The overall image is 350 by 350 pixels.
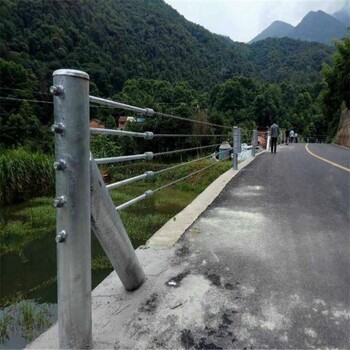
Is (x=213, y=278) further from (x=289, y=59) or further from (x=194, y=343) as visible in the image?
(x=289, y=59)

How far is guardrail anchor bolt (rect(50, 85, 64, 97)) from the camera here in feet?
5.24

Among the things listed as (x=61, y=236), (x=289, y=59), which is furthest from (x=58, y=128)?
(x=289, y=59)

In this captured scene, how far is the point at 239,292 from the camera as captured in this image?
2371mm

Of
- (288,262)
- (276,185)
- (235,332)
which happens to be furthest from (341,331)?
(276,185)

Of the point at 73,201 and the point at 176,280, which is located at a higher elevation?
the point at 73,201

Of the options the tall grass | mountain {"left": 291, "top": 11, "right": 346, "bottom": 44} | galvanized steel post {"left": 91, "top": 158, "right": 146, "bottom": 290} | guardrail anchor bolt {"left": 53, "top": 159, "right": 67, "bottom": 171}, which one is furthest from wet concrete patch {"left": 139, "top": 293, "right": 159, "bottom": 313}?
mountain {"left": 291, "top": 11, "right": 346, "bottom": 44}

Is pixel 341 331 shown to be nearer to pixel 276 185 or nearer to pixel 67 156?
pixel 67 156

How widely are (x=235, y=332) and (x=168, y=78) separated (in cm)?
8324

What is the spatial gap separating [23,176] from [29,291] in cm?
821

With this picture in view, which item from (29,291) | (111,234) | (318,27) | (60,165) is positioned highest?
(318,27)

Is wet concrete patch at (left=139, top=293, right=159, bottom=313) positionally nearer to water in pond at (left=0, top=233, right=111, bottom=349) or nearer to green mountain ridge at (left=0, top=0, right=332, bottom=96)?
water in pond at (left=0, top=233, right=111, bottom=349)

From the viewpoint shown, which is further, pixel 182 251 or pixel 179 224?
pixel 179 224

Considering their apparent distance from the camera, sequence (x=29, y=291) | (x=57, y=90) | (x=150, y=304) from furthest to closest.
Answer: (x=29, y=291) < (x=150, y=304) < (x=57, y=90)

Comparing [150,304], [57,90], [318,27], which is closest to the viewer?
[57,90]
